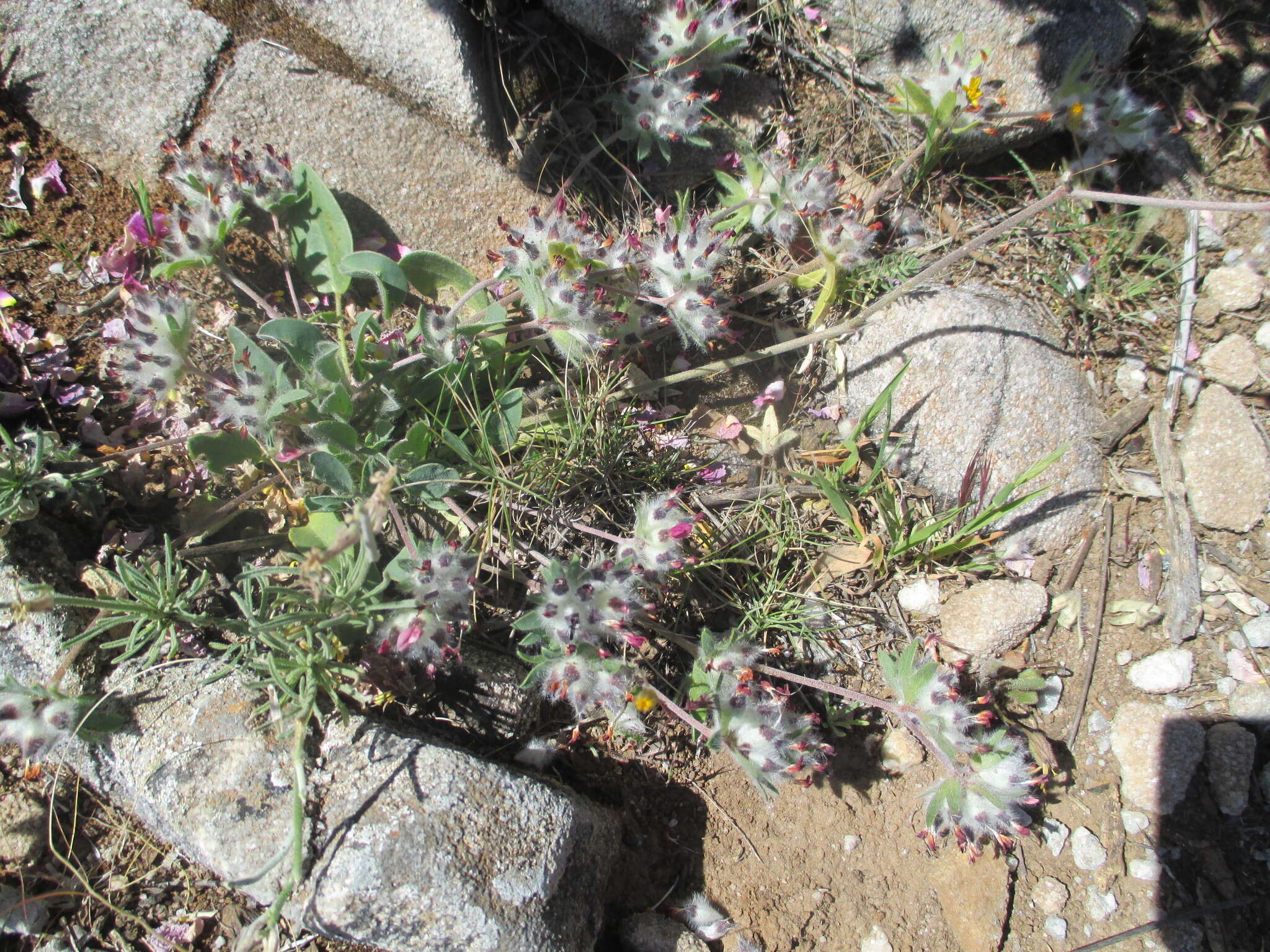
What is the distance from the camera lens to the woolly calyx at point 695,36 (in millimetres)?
3049

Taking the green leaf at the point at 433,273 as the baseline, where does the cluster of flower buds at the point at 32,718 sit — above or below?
below

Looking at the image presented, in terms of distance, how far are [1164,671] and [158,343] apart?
3.64 metres

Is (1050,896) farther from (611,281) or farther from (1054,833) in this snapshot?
(611,281)

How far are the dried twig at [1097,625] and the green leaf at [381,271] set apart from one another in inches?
112

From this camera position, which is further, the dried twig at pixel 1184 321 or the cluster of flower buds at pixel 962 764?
the dried twig at pixel 1184 321

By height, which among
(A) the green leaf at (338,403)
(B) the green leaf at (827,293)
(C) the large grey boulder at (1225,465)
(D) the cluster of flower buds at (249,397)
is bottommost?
(D) the cluster of flower buds at (249,397)

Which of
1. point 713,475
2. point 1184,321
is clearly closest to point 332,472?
point 713,475

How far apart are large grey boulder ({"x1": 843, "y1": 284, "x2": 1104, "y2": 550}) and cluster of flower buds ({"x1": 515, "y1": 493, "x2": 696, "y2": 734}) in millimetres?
1207

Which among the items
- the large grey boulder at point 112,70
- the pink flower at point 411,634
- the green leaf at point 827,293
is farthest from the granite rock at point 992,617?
the large grey boulder at point 112,70

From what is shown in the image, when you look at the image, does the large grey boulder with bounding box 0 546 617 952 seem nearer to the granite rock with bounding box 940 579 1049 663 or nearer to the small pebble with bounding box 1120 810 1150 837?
the granite rock with bounding box 940 579 1049 663

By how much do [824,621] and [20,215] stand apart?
3.39 m

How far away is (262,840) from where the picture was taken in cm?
222

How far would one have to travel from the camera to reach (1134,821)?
2.79 meters

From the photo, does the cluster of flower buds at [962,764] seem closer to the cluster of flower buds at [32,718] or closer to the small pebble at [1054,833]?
the small pebble at [1054,833]
